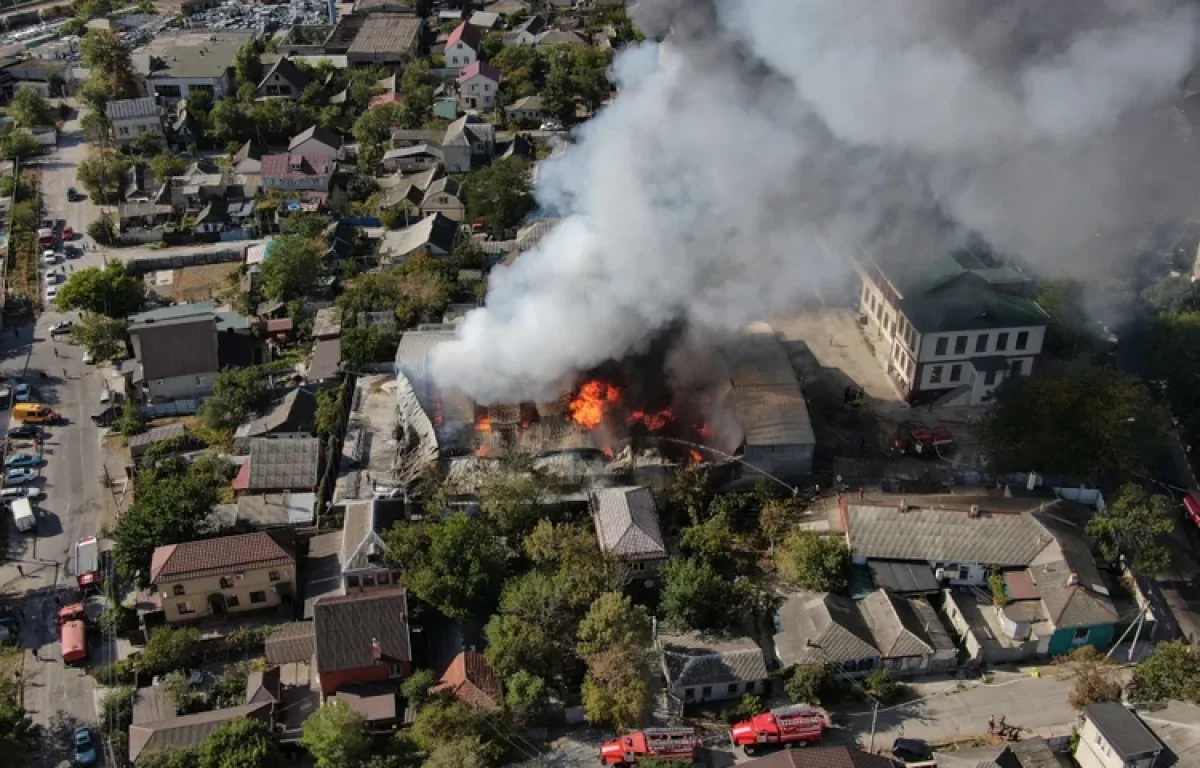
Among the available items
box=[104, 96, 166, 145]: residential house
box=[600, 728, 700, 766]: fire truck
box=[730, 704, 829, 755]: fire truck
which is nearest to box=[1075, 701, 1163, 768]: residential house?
box=[730, 704, 829, 755]: fire truck

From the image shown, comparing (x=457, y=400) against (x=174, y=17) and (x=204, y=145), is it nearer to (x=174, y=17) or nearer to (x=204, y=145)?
(x=204, y=145)

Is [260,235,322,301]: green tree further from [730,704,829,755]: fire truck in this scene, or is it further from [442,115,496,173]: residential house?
[730,704,829,755]: fire truck

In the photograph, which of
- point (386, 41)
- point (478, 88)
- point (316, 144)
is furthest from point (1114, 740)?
point (386, 41)

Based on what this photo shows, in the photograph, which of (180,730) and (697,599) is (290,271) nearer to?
(180,730)

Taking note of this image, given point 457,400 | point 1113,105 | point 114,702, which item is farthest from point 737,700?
point 1113,105

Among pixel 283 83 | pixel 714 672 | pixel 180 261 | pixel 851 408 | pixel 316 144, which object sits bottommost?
pixel 714 672

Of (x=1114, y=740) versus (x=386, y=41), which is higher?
(x=386, y=41)

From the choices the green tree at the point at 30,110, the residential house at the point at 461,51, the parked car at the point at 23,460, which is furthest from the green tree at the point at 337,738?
the green tree at the point at 30,110

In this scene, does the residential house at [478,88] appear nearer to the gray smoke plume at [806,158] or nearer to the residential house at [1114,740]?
the gray smoke plume at [806,158]
